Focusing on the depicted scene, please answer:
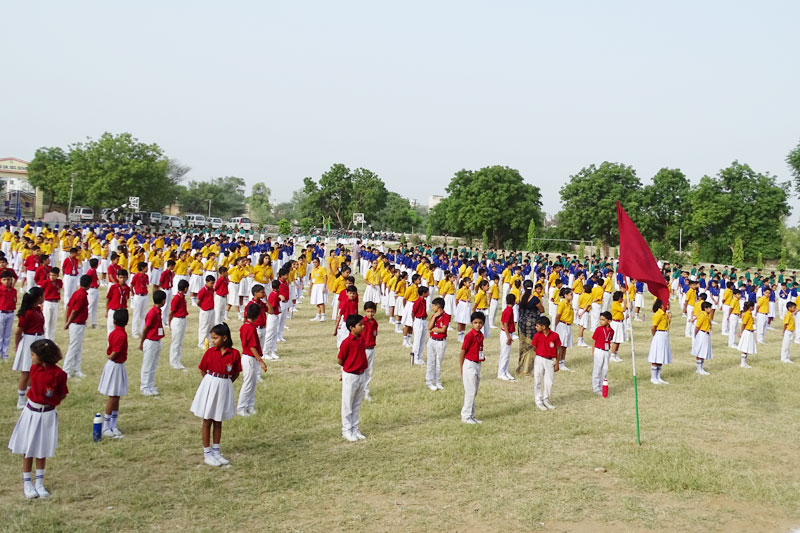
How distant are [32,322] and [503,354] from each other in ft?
27.1

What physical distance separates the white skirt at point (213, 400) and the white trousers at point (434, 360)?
15.1 ft

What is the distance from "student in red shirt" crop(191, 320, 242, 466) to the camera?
7598 mm

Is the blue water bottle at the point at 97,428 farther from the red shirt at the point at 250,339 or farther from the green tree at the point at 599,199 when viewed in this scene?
the green tree at the point at 599,199

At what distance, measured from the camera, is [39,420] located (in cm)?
650

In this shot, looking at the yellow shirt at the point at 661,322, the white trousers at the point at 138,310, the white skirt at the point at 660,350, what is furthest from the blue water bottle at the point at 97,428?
the yellow shirt at the point at 661,322

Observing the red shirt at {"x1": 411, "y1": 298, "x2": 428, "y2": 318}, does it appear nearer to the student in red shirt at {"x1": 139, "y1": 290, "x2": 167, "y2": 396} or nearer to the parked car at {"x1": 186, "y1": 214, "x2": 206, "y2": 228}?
the student in red shirt at {"x1": 139, "y1": 290, "x2": 167, "y2": 396}

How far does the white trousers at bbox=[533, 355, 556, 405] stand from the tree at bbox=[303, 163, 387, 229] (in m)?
57.3

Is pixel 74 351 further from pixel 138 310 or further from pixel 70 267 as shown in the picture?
pixel 70 267

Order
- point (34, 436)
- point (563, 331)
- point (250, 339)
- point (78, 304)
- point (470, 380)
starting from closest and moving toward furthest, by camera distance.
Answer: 1. point (34, 436)
2. point (250, 339)
3. point (470, 380)
4. point (78, 304)
5. point (563, 331)

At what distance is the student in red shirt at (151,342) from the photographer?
9709mm

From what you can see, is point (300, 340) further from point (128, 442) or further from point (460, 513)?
point (460, 513)

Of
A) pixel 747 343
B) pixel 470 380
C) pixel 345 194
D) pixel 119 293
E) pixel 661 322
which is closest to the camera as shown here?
pixel 470 380

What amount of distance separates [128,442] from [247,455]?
5.17ft

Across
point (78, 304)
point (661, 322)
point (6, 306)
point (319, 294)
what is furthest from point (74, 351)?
point (661, 322)
